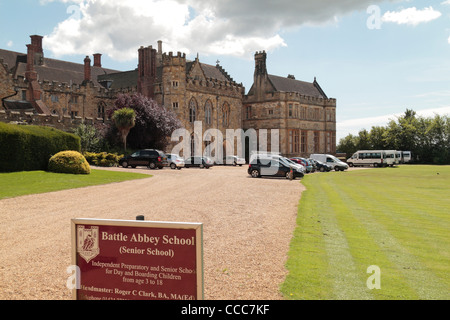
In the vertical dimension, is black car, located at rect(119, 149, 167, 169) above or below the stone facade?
below

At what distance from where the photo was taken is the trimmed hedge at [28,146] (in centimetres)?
2259

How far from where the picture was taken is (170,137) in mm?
48625

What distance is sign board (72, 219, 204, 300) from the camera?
4094 millimetres

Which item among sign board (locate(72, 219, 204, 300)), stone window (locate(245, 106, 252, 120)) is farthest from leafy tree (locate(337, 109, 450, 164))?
sign board (locate(72, 219, 204, 300))

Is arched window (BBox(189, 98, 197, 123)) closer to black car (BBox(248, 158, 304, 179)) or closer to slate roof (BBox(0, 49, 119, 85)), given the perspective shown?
slate roof (BBox(0, 49, 119, 85))

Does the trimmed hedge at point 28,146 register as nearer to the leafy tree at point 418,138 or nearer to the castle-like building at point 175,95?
the castle-like building at point 175,95

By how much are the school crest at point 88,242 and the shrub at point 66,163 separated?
71.7ft

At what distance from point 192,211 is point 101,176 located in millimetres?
13326

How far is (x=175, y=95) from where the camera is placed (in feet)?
164

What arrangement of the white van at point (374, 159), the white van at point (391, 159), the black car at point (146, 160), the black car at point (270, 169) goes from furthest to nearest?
the white van at point (391, 159), the white van at point (374, 159), the black car at point (146, 160), the black car at point (270, 169)

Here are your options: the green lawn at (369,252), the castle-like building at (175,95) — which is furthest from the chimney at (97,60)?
the green lawn at (369,252)

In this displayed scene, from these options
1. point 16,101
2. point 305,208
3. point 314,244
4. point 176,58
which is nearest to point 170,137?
point 176,58

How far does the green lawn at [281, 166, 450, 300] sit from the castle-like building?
2870 cm

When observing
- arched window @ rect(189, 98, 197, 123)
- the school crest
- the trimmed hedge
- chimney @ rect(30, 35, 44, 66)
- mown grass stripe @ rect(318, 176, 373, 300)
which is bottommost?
mown grass stripe @ rect(318, 176, 373, 300)
